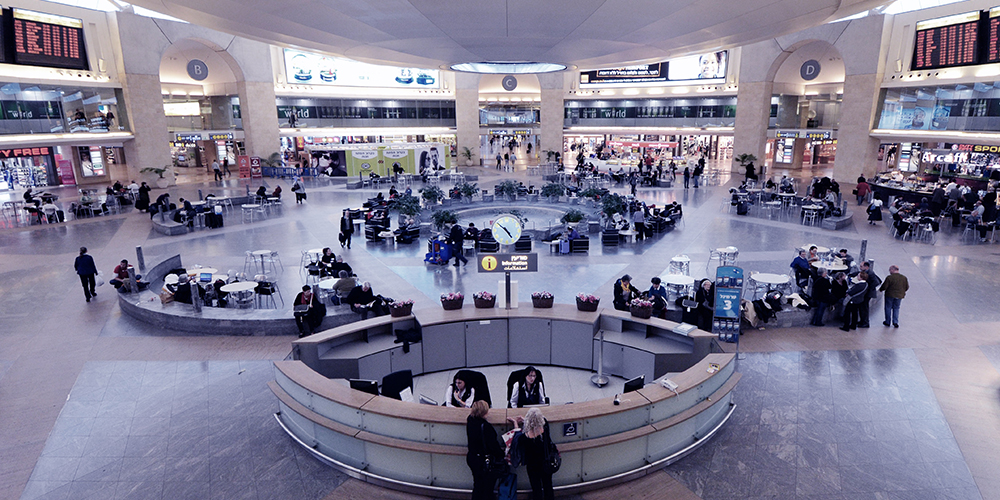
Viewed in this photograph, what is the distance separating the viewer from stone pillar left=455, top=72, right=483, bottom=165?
46.7 meters

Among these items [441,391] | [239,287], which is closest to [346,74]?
[239,287]

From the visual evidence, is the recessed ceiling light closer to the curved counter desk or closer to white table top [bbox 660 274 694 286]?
white table top [bbox 660 274 694 286]

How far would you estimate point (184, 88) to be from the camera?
42.1 meters

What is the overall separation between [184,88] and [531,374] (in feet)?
147

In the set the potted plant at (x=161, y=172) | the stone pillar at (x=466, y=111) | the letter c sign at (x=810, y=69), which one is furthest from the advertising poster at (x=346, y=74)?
the letter c sign at (x=810, y=69)

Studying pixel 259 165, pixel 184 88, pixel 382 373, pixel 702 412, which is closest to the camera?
pixel 702 412

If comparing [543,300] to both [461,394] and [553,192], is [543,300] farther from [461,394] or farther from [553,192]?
[553,192]

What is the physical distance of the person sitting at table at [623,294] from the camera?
1065 centimetres

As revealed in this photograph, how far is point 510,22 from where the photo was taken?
1052 cm

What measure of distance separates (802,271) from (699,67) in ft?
119

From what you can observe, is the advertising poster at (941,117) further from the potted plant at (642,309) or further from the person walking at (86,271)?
the person walking at (86,271)

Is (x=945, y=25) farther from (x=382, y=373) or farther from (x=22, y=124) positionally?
(x=22, y=124)

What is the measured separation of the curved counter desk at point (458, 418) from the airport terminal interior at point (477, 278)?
23cm

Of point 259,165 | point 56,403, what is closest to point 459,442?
point 56,403
